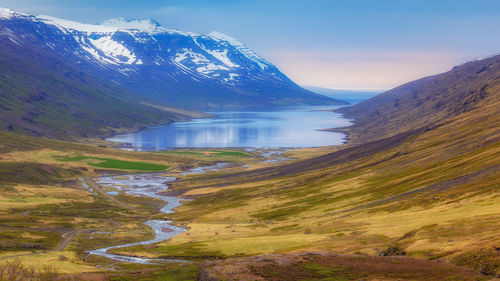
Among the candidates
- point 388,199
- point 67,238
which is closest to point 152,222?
point 67,238

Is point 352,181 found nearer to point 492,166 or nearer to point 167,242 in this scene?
point 492,166

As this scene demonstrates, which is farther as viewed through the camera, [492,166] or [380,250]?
[492,166]

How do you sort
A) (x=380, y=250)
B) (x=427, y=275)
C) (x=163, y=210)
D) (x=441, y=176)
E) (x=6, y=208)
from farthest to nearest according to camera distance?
(x=163, y=210) → (x=6, y=208) → (x=441, y=176) → (x=380, y=250) → (x=427, y=275)

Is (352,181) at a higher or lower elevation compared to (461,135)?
lower

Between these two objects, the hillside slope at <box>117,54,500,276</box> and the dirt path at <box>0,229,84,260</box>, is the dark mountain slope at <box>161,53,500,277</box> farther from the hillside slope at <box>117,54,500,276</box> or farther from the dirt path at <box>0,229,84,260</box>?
the dirt path at <box>0,229,84,260</box>

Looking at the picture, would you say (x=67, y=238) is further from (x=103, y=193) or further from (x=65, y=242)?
(x=103, y=193)

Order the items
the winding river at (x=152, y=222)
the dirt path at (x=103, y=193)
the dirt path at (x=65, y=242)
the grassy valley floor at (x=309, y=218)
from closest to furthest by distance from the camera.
Result: 1. the grassy valley floor at (x=309, y=218)
2. the dirt path at (x=65, y=242)
3. the winding river at (x=152, y=222)
4. the dirt path at (x=103, y=193)

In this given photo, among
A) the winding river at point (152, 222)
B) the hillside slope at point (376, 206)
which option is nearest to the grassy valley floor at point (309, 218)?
the hillside slope at point (376, 206)

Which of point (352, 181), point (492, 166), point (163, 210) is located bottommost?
point (163, 210)

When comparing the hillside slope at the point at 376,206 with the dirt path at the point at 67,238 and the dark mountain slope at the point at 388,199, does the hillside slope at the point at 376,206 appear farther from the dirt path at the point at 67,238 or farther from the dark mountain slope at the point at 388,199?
the dirt path at the point at 67,238

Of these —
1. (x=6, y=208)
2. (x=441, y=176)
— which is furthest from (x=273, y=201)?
(x=6, y=208)

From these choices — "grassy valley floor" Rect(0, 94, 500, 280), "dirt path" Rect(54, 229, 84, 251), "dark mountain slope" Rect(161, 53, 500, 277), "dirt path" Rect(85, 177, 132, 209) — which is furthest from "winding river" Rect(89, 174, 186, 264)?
"dirt path" Rect(54, 229, 84, 251)
